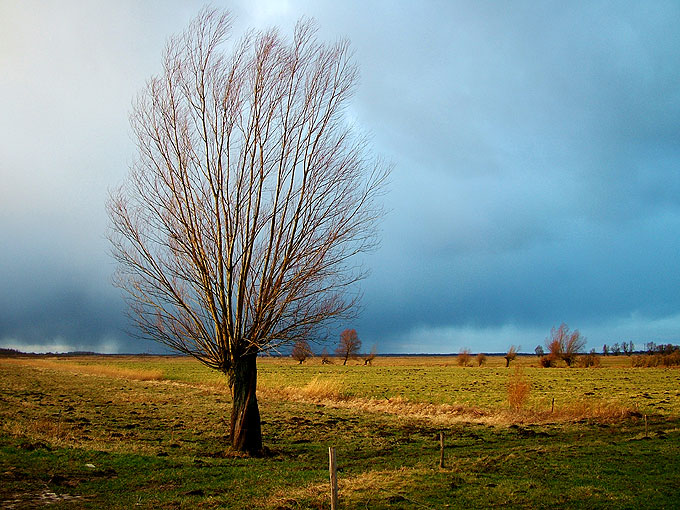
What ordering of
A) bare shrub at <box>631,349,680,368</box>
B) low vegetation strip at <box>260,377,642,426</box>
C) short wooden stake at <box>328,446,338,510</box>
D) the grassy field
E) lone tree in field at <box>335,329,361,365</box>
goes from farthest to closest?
1. lone tree in field at <box>335,329,361,365</box>
2. bare shrub at <box>631,349,680,368</box>
3. low vegetation strip at <box>260,377,642,426</box>
4. the grassy field
5. short wooden stake at <box>328,446,338,510</box>

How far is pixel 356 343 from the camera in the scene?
127625mm

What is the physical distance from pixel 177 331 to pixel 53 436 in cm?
548

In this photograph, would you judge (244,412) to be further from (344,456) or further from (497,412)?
(497,412)

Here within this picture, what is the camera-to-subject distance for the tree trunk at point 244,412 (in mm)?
15797

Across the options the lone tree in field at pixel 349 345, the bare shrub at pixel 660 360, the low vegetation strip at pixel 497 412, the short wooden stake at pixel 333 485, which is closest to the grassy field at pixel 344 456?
the low vegetation strip at pixel 497 412

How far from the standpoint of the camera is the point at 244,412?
52.1 feet

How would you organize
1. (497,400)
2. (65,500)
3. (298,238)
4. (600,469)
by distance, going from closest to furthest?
(65,500), (600,469), (298,238), (497,400)

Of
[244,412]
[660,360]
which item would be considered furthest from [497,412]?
[660,360]

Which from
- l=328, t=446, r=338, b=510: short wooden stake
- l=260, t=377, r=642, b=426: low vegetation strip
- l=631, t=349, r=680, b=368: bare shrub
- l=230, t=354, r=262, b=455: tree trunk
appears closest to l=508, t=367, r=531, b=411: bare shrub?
l=260, t=377, r=642, b=426: low vegetation strip

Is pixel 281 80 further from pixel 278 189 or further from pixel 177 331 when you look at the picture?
pixel 177 331

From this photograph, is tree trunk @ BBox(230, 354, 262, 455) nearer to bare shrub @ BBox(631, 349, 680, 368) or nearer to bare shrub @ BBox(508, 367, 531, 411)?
bare shrub @ BBox(508, 367, 531, 411)

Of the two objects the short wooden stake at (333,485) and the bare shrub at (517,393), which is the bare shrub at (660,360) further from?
the short wooden stake at (333,485)

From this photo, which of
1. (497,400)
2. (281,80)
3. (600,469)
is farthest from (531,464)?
(497,400)

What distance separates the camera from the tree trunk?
1580 centimetres
